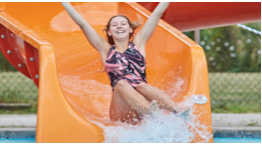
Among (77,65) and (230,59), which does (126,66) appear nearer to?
(77,65)

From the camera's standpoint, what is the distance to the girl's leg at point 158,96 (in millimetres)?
2395

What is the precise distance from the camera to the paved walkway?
336 cm

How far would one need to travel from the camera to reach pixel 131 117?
2570mm

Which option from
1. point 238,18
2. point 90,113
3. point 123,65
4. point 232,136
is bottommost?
point 232,136

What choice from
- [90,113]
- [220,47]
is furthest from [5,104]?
[220,47]

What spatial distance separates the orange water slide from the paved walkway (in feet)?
1.55

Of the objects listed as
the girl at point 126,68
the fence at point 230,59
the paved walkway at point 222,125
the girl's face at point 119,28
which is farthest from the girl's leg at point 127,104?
the fence at point 230,59

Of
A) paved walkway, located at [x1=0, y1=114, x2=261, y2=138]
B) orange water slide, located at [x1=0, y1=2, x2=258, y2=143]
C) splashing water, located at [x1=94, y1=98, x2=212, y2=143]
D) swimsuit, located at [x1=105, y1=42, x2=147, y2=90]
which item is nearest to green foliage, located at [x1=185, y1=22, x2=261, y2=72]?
paved walkway, located at [x1=0, y1=114, x2=261, y2=138]

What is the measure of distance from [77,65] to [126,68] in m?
0.88

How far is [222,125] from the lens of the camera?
356 centimetres

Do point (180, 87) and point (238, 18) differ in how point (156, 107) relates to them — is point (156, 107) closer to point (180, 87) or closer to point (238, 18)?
point (180, 87)

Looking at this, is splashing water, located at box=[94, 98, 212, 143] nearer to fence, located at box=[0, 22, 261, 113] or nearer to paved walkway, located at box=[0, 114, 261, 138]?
paved walkway, located at box=[0, 114, 261, 138]

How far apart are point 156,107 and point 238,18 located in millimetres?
1678

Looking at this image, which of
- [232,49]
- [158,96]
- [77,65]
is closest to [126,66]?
[158,96]
